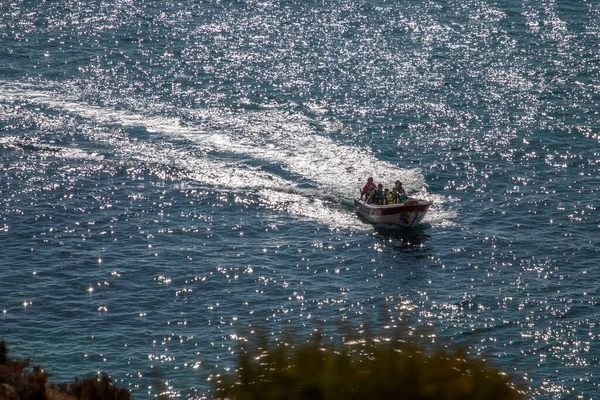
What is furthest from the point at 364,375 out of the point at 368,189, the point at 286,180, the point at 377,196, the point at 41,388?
the point at 286,180

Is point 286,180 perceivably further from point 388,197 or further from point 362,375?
point 362,375

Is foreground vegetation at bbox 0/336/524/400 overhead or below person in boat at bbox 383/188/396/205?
overhead

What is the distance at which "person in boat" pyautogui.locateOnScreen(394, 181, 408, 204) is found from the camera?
44312mm

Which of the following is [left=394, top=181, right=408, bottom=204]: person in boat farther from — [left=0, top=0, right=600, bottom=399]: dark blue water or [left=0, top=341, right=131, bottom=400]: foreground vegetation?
[left=0, top=341, right=131, bottom=400]: foreground vegetation

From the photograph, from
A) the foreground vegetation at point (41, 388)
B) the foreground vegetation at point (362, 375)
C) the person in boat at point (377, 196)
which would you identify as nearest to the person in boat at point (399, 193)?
the person in boat at point (377, 196)

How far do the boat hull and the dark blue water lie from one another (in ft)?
2.57

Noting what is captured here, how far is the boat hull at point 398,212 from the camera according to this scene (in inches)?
1682

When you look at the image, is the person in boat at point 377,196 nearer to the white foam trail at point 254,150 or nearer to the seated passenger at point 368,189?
the seated passenger at point 368,189

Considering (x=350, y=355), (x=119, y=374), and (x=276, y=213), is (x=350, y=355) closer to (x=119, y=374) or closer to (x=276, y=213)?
(x=119, y=374)

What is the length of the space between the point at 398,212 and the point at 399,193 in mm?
1701

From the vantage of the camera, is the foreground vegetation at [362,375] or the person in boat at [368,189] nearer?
the foreground vegetation at [362,375]

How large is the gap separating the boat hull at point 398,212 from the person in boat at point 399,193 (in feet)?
4.00

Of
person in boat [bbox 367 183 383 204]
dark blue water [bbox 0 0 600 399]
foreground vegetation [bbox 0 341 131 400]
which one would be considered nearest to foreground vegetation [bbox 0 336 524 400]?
dark blue water [bbox 0 0 600 399]

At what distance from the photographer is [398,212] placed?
141 ft
